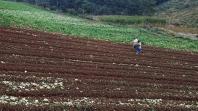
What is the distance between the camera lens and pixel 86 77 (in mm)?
25719

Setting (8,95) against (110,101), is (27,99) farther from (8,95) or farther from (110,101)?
(110,101)

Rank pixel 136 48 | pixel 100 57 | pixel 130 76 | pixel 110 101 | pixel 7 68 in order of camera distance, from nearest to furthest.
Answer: pixel 110 101
pixel 7 68
pixel 130 76
pixel 100 57
pixel 136 48

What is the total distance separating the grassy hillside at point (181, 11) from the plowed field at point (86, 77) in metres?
51.9

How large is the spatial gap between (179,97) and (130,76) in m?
4.96

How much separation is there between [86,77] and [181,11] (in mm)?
83484

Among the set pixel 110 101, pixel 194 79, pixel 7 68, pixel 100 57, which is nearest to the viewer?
pixel 110 101

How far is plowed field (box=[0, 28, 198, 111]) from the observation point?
1989 cm

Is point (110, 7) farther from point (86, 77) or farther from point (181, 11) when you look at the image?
point (86, 77)

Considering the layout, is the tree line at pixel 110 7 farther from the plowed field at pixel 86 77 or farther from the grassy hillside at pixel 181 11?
the plowed field at pixel 86 77

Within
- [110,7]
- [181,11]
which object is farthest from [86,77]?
[110,7]

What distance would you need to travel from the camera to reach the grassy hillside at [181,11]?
90812mm

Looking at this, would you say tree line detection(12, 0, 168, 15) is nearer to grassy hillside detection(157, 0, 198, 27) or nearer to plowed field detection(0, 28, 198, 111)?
grassy hillside detection(157, 0, 198, 27)

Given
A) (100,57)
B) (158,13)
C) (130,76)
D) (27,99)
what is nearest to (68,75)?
(130,76)

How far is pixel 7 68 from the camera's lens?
24734mm
